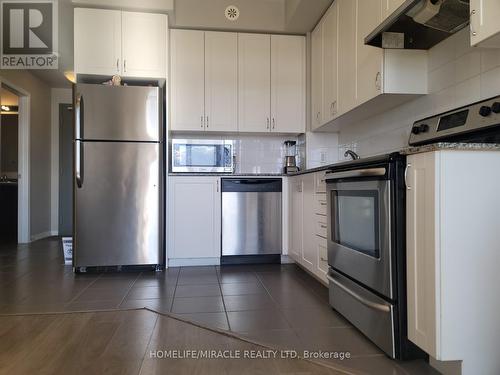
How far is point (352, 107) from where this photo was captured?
250 cm

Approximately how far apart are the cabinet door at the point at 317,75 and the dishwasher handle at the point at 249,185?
2.33ft

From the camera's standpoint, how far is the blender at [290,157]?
11.8 ft

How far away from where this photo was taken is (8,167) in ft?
20.3

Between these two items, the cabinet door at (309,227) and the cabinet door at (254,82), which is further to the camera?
the cabinet door at (254,82)

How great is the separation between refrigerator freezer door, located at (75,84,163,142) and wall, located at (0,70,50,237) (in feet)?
7.03

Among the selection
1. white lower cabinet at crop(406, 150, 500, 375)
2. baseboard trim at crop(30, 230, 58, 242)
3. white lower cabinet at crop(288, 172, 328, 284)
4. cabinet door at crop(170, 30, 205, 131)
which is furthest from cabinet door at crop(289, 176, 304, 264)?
baseboard trim at crop(30, 230, 58, 242)

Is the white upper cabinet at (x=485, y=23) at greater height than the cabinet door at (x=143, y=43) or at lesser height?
lesser

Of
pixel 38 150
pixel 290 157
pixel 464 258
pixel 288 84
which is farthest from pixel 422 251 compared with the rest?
pixel 38 150

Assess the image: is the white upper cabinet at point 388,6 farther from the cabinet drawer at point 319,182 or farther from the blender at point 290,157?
the blender at point 290,157

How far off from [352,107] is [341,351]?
1660 millimetres

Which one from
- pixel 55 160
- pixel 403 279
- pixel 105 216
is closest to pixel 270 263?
pixel 105 216

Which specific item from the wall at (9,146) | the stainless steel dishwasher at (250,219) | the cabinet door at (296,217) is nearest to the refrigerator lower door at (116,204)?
the stainless steel dishwasher at (250,219)

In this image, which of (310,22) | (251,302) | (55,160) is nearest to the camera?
(251,302)

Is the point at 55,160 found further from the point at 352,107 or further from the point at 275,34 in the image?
the point at 352,107
